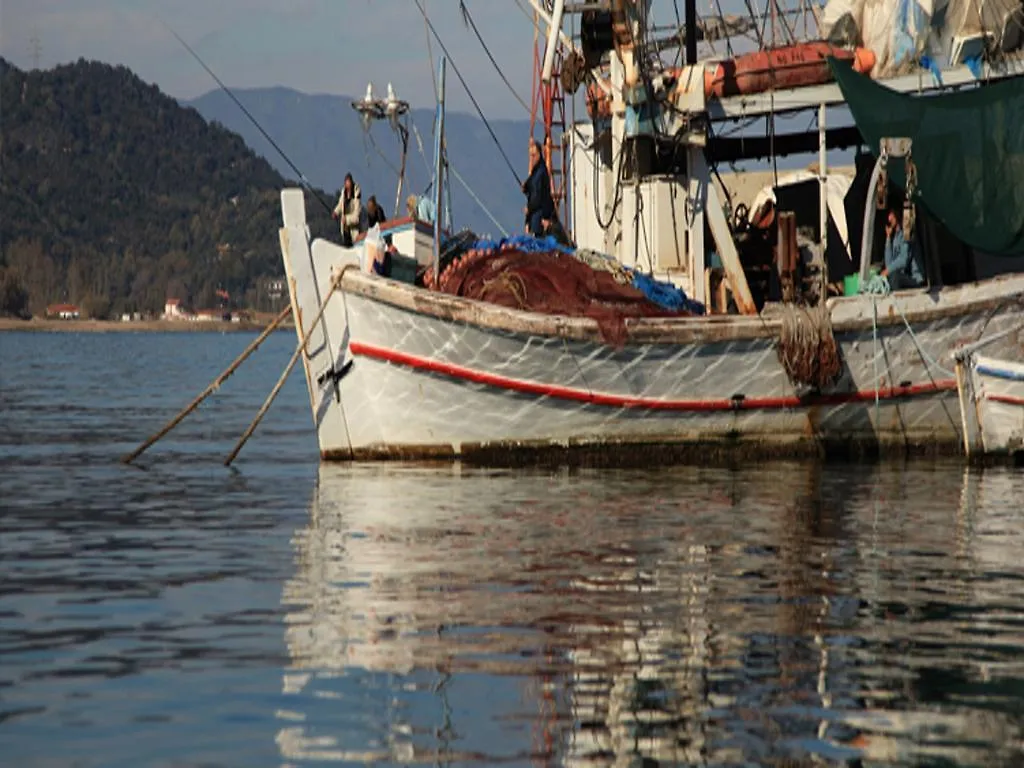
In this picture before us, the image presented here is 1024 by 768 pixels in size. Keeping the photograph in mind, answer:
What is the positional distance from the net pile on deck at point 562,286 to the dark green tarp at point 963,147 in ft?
9.18

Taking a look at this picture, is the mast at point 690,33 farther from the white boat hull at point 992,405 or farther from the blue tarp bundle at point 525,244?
the white boat hull at point 992,405

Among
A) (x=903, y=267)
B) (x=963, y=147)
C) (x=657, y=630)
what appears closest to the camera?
(x=657, y=630)

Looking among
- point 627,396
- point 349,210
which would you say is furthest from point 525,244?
point 627,396

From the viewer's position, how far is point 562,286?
1798cm

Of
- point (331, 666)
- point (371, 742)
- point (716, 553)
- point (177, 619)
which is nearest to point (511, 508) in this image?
point (716, 553)

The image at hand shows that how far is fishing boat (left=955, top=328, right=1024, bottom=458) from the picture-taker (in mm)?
17797

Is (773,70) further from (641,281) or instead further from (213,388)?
(213,388)

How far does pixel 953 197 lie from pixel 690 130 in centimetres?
297

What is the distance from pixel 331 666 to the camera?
846 cm

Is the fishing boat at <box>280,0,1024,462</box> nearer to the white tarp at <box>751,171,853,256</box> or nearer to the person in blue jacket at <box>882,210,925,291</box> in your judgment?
the person in blue jacket at <box>882,210,925,291</box>

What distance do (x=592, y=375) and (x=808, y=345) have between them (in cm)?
225

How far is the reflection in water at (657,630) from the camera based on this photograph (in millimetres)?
7211

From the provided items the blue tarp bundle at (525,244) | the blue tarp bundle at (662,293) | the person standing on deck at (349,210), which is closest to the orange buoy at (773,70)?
the blue tarp bundle at (662,293)

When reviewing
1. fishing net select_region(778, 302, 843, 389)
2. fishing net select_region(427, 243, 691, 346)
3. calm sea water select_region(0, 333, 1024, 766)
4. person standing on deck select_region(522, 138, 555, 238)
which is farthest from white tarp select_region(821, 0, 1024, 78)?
calm sea water select_region(0, 333, 1024, 766)
